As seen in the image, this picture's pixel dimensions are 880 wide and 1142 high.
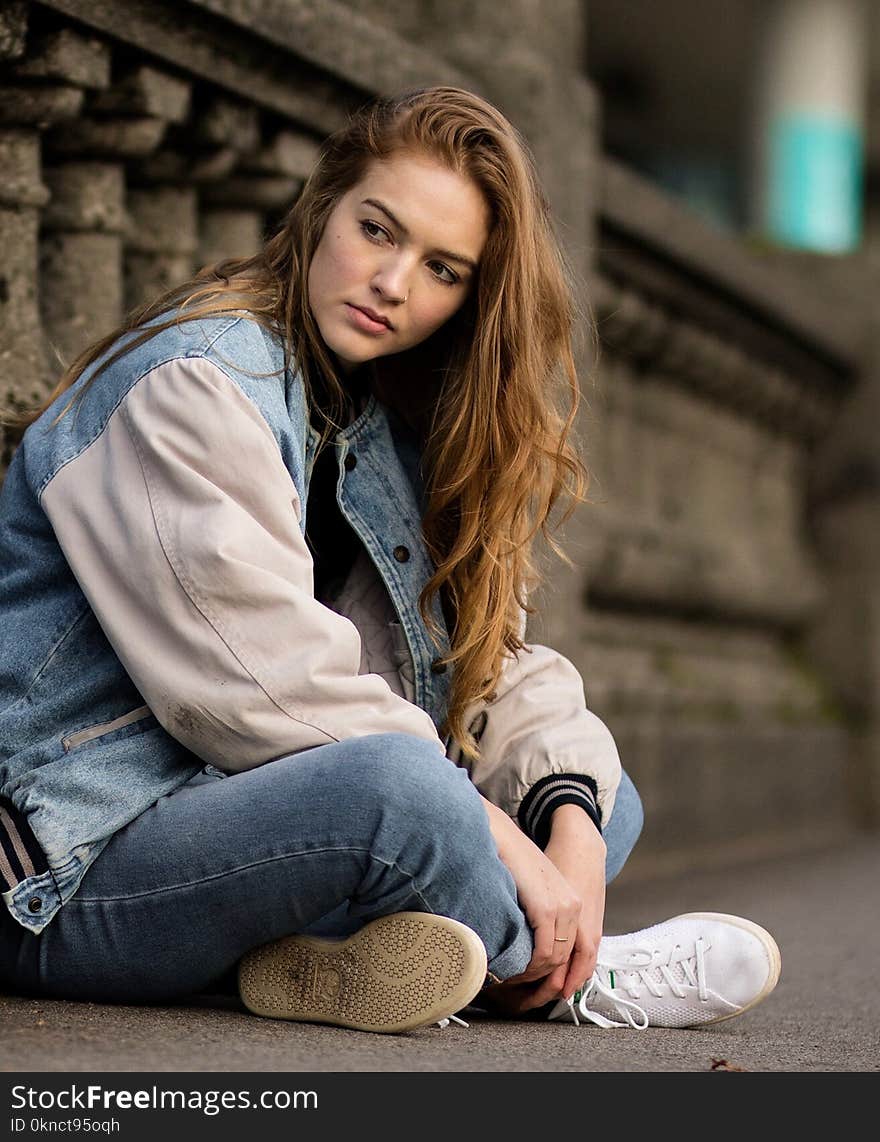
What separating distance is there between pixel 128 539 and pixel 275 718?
276 mm

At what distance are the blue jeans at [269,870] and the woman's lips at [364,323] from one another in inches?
24.1

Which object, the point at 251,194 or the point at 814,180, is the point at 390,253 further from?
the point at 814,180

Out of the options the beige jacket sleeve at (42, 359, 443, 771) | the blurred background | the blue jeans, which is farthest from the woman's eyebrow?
the blue jeans

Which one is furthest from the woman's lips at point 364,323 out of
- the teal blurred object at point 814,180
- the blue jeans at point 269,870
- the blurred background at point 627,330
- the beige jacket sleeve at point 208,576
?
the teal blurred object at point 814,180

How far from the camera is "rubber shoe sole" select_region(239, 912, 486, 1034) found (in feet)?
6.77

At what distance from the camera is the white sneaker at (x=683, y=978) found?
2.37 metres

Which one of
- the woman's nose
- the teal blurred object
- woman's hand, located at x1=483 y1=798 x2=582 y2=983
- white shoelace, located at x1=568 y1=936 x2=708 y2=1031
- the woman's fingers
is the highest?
the teal blurred object

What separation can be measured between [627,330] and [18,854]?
3.29 meters

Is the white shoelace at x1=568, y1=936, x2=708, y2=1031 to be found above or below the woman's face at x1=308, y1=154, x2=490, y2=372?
below

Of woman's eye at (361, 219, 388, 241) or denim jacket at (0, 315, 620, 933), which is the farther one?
woman's eye at (361, 219, 388, 241)

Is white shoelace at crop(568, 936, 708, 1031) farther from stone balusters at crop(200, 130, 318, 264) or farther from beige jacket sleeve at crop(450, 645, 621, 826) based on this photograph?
stone balusters at crop(200, 130, 318, 264)

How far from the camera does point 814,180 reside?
506 inches
